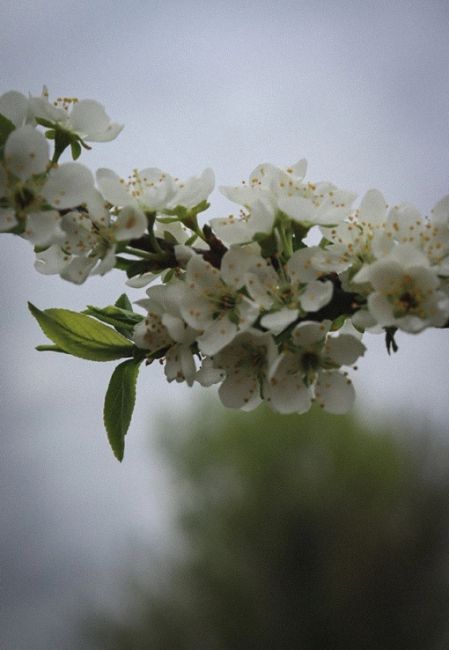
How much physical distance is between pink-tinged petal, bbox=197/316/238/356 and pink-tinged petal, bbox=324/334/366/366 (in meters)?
0.12

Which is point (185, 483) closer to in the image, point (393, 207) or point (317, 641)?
point (317, 641)

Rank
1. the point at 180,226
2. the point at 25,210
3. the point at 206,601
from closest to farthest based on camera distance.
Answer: the point at 25,210 < the point at 180,226 < the point at 206,601

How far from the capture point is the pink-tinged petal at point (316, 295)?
2.51ft

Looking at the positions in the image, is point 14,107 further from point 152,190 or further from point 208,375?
point 208,375

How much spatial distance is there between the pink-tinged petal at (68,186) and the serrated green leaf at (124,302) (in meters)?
0.32

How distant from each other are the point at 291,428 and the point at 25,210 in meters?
10.3

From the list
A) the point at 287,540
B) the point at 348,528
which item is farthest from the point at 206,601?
the point at 348,528

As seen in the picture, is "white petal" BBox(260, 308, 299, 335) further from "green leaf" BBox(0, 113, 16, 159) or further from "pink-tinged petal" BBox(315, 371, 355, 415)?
"green leaf" BBox(0, 113, 16, 159)

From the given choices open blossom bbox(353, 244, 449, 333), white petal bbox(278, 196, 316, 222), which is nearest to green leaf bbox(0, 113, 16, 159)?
white petal bbox(278, 196, 316, 222)

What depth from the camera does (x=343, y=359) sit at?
0.82 m

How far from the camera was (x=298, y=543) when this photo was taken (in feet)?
34.0

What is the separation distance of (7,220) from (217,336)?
27 cm

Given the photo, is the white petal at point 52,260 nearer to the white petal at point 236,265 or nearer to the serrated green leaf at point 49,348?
the serrated green leaf at point 49,348

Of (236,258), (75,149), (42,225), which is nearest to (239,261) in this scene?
(236,258)
